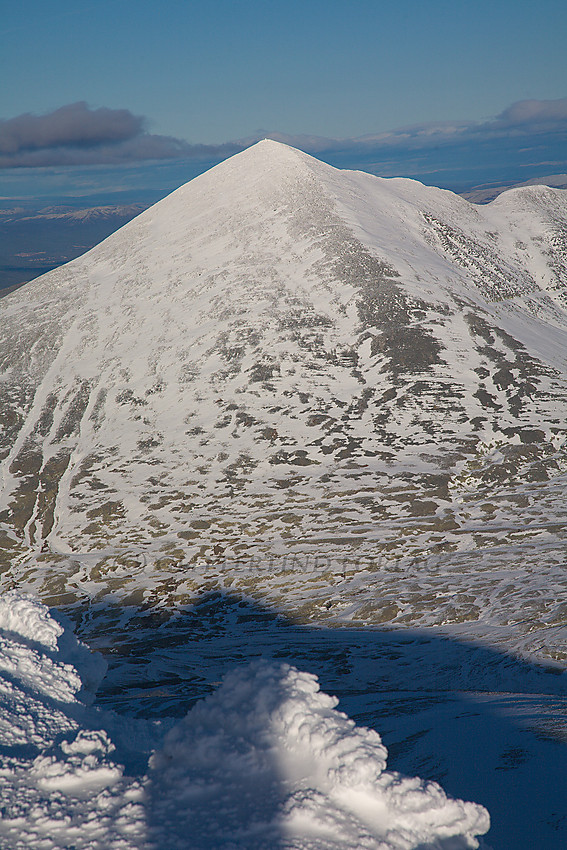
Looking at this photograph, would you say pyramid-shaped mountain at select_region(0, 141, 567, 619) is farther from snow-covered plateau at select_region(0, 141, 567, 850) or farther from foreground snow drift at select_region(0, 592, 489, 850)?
foreground snow drift at select_region(0, 592, 489, 850)

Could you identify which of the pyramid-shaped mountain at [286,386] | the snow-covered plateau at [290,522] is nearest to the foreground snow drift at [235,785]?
the snow-covered plateau at [290,522]

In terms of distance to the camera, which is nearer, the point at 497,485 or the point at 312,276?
the point at 497,485

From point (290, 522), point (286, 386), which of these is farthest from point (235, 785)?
point (286, 386)

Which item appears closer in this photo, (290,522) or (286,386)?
(290,522)

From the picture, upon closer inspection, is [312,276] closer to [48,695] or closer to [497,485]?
[497,485]

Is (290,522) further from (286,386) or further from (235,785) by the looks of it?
(235,785)

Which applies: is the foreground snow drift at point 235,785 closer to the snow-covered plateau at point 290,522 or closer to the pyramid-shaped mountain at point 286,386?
the snow-covered plateau at point 290,522

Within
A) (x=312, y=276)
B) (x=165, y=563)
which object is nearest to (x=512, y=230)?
(x=312, y=276)
